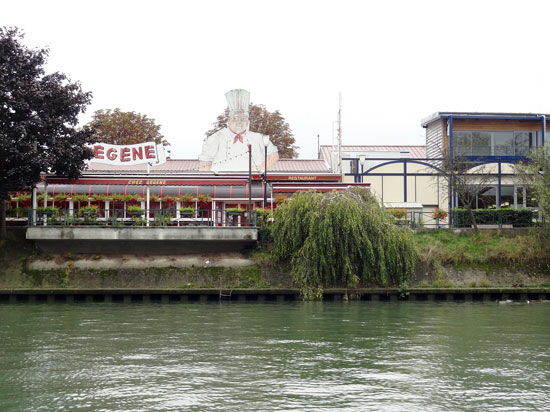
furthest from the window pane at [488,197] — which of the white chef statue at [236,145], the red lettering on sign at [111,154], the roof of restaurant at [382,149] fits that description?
the red lettering on sign at [111,154]

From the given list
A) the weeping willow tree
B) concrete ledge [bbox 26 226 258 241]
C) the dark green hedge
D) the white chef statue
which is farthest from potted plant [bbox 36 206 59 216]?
the dark green hedge

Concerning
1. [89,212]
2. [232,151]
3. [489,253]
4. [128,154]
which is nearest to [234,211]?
[232,151]

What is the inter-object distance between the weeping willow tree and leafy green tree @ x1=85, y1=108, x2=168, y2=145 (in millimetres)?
27238

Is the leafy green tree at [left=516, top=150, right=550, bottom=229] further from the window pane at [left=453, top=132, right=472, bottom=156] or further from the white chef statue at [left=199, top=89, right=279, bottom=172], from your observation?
the white chef statue at [left=199, top=89, right=279, bottom=172]

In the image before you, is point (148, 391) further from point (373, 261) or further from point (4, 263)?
point (4, 263)

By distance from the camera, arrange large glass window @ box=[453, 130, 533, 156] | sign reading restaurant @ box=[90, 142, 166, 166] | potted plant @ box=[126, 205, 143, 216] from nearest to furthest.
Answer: potted plant @ box=[126, 205, 143, 216]
sign reading restaurant @ box=[90, 142, 166, 166]
large glass window @ box=[453, 130, 533, 156]

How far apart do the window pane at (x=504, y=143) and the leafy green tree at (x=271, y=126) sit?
18842 mm

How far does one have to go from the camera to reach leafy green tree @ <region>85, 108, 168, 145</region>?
56.8 meters

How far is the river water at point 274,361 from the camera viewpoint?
1318cm

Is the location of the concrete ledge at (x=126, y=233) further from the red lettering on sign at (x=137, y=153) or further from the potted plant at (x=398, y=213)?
the potted plant at (x=398, y=213)

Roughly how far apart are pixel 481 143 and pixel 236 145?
58.1ft

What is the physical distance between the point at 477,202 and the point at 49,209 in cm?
2834

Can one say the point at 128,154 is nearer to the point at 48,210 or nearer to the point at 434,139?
the point at 48,210

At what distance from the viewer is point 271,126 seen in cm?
6175
